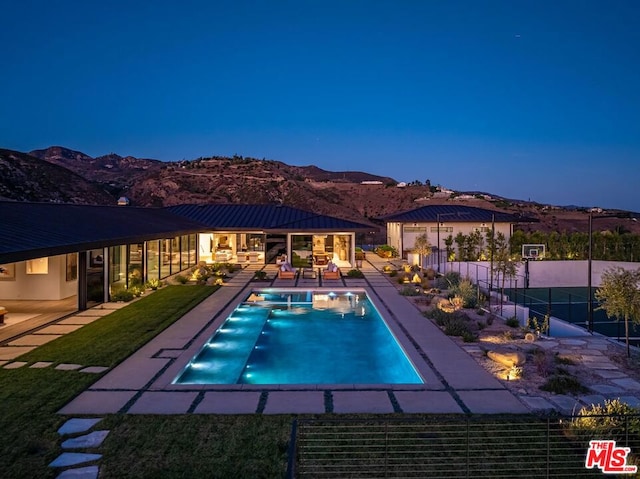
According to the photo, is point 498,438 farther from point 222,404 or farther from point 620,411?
point 222,404

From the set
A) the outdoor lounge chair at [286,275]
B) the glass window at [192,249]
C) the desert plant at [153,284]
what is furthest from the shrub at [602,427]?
the glass window at [192,249]

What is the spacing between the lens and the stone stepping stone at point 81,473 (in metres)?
4.71

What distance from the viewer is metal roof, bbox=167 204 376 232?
24031 mm

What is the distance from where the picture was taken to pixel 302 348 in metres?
11.6

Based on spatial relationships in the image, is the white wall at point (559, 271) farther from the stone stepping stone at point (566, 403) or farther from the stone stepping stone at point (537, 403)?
the stone stepping stone at point (537, 403)

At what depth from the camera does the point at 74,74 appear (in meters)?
45.6

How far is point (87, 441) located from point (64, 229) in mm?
8630

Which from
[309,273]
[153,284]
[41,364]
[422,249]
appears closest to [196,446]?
[41,364]

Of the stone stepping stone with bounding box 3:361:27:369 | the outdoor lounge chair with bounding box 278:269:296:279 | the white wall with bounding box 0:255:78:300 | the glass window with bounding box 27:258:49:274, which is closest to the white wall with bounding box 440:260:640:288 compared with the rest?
the outdoor lounge chair with bounding box 278:269:296:279

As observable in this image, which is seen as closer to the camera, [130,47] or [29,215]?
[29,215]

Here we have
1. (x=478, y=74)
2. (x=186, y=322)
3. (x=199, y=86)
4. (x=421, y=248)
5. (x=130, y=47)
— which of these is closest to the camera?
(x=186, y=322)

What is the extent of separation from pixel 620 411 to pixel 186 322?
10072 millimetres

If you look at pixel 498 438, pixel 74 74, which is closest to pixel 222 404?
pixel 498 438

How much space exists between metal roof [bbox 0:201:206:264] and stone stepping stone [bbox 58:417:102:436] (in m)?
3.76
